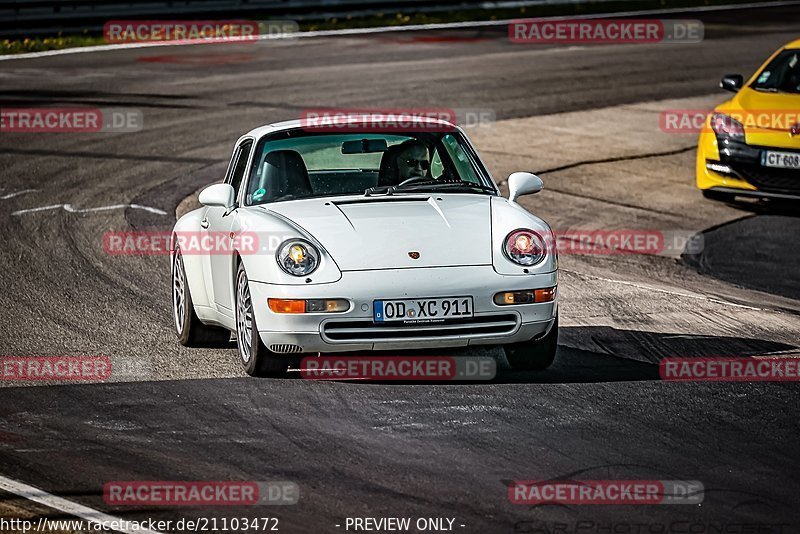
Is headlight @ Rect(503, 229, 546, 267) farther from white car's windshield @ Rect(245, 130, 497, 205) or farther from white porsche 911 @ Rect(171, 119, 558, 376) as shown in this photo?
white car's windshield @ Rect(245, 130, 497, 205)

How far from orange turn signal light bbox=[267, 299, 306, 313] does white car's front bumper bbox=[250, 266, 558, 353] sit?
23 millimetres

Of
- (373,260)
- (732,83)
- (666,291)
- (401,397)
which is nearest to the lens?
(401,397)

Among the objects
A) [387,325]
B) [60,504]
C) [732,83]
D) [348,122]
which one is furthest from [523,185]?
[732,83]

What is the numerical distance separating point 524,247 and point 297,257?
1239mm

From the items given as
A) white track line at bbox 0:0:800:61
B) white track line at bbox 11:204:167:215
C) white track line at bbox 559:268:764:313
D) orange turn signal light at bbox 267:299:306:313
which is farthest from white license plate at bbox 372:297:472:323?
white track line at bbox 0:0:800:61

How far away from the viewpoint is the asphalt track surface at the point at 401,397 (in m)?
6.07

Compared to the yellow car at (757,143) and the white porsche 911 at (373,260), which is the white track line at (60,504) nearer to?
the white porsche 911 at (373,260)

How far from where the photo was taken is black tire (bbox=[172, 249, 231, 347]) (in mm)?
9039

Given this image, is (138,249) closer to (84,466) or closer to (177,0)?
(84,466)

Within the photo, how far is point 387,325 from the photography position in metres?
7.61

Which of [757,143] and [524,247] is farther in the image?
[757,143]

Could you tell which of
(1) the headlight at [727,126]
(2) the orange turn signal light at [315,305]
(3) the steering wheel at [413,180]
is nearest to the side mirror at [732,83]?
(1) the headlight at [727,126]

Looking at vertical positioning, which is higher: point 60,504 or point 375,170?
point 375,170

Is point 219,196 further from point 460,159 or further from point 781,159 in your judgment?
point 781,159
